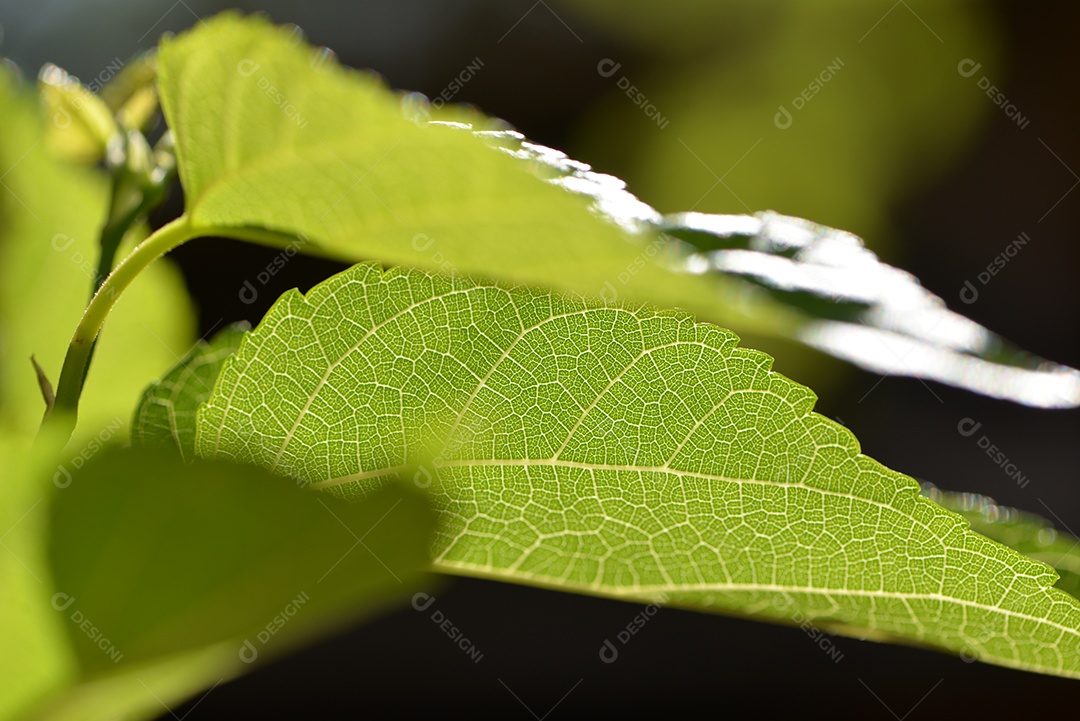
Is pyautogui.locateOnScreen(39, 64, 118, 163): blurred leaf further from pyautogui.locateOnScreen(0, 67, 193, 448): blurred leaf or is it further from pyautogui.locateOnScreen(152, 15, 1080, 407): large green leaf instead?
pyautogui.locateOnScreen(152, 15, 1080, 407): large green leaf

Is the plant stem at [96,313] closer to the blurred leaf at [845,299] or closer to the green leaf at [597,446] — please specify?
the green leaf at [597,446]

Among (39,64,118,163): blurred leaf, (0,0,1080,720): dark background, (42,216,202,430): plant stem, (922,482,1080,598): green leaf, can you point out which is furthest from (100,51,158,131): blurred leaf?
(0,0,1080,720): dark background

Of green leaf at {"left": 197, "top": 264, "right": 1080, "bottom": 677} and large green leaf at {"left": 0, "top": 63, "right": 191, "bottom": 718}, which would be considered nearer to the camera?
green leaf at {"left": 197, "top": 264, "right": 1080, "bottom": 677}

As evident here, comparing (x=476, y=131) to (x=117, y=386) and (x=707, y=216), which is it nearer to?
(x=707, y=216)

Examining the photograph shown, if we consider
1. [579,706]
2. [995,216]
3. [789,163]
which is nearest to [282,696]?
[579,706]

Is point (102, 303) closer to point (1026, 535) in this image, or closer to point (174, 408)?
point (174, 408)

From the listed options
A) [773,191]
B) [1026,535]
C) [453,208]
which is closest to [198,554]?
[453,208]

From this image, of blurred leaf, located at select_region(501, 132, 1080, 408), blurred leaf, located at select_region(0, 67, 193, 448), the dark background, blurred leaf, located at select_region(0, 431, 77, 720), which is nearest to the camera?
blurred leaf, located at select_region(0, 431, 77, 720)
